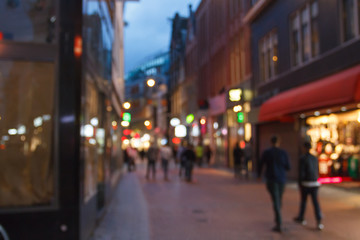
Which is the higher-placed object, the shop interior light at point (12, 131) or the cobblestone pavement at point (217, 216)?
the shop interior light at point (12, 131)

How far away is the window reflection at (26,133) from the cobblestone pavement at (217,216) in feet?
6.58

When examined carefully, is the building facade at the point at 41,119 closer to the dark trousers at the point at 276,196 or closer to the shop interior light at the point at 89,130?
the shop interior light at the point at 89,130

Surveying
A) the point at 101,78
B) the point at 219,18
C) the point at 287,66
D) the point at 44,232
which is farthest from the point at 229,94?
the point at 219,18

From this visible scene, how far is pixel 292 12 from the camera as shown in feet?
63.1

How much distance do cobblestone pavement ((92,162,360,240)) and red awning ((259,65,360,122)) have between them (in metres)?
2.95

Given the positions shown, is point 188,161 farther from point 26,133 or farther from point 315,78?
point 26,133

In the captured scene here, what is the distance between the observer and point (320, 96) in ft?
47.3

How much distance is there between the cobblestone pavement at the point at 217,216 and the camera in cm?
872

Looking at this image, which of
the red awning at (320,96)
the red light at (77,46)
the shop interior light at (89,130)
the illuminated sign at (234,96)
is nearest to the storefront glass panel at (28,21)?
the red light at (77,46)

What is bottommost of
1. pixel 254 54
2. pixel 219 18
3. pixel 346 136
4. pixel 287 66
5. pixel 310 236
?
pixel 310 236

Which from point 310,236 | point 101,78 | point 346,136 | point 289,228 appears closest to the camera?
point 310,236

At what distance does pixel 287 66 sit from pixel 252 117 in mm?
5298

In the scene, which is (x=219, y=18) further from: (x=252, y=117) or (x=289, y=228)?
(x=289, y=228)

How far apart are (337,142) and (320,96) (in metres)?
→ 3.07
